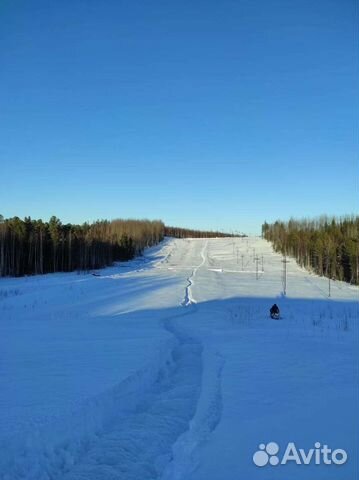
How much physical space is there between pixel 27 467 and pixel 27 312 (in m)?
18.1

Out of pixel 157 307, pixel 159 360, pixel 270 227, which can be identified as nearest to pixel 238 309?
pixel 157 307

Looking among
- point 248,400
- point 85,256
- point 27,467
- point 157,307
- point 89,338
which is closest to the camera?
point 27,467

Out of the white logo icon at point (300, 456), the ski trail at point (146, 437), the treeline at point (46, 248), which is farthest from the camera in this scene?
the treeline at point (46, 248)

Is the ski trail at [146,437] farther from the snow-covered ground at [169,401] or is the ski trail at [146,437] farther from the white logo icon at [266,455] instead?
the white logo icon at [266,455]

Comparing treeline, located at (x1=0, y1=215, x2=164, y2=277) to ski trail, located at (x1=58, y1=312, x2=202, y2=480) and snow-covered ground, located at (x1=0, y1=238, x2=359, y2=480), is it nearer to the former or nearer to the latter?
snow-covered ground, located at (x1=0, y1=238, x2=359, y2=480)

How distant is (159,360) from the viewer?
1070 cm

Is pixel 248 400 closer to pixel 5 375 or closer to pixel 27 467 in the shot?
pixel 27 467

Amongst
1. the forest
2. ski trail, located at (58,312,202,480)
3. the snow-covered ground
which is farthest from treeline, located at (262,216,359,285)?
ski trail, located at (58,312,202,480)

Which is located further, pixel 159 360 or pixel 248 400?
pixel 159 360

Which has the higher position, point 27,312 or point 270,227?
point 270,227

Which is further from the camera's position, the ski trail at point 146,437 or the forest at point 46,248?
the forest at point 46,248

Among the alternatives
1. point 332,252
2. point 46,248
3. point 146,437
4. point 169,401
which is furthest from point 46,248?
point 146,437

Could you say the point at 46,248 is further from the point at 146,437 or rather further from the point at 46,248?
the point at 146,437

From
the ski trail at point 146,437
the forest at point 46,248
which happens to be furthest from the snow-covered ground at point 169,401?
the forest at point 46,248
